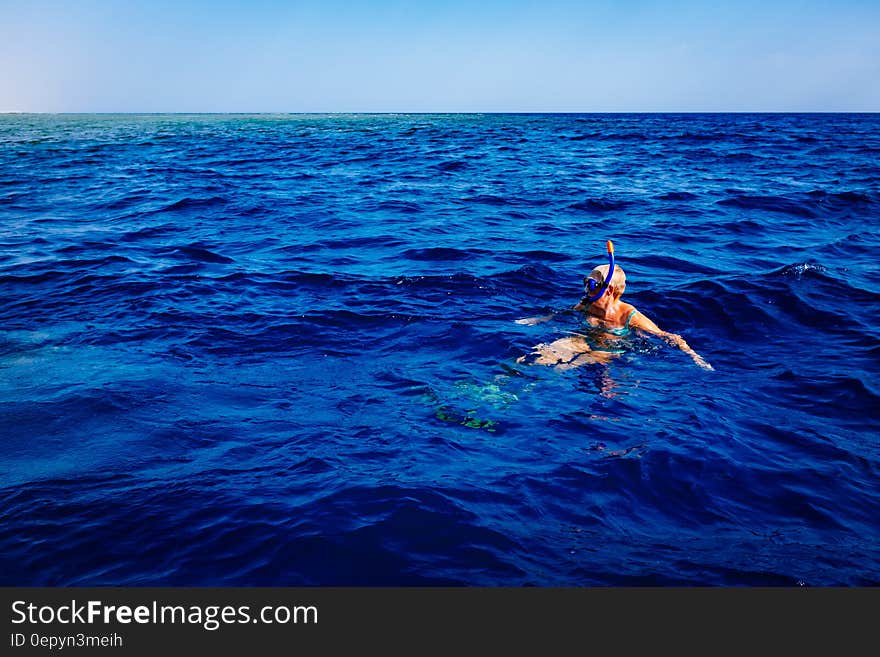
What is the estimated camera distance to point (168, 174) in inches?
959

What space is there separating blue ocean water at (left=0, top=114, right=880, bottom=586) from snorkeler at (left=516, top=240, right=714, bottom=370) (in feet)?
0.62

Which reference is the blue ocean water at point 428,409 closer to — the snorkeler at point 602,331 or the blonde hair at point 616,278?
the snorkeler at point 602,331

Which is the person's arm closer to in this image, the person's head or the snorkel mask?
the person's head

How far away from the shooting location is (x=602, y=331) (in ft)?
25.3

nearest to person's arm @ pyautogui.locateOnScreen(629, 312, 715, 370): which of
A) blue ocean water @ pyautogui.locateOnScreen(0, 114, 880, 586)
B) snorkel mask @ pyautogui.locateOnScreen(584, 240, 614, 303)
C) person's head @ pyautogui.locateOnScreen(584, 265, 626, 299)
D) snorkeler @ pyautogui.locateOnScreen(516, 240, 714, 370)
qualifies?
snorkeler @ pyautogui.locateOnScreen(516, 240, 714, 370)

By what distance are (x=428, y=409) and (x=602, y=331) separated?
2.91m

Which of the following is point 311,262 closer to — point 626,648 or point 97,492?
point 97,492

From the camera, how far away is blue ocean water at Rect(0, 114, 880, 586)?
13.1ft

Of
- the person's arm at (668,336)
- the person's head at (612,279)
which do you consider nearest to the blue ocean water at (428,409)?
the person's arm at (668,336)

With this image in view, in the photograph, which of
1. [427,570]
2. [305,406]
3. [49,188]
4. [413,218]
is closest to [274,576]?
[427,570]

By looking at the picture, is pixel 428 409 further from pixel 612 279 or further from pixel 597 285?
pixel 612 279

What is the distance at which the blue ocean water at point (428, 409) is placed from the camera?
4004 mm

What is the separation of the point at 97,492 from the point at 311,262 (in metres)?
7.82

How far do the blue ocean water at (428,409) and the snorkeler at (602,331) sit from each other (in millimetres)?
189
